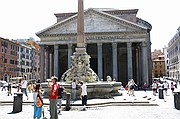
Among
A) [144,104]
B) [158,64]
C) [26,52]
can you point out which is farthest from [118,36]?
[158,64]

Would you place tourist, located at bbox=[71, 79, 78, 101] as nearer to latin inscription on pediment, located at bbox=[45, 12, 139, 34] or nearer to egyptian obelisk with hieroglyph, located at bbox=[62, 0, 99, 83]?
egyptian obelisk with hieroglyph, located at bbox=[62, 0, 99, 83]

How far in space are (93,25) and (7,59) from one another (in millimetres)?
28013

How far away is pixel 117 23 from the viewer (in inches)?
1420

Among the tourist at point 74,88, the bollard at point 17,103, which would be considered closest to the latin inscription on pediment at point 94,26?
the tourist at point 74,88

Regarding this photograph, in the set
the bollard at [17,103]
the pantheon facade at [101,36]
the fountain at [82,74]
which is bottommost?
the bollard at [17,103]

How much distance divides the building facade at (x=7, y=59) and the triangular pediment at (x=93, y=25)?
1910 centimetres

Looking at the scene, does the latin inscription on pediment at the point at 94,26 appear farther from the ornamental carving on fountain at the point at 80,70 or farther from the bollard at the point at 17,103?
the bollard at the point at 17,103

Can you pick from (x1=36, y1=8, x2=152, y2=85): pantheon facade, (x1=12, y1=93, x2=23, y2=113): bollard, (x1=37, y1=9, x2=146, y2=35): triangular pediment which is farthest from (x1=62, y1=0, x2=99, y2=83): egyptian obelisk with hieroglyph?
(x1=37, y1=9, x2=146, y2=35): triangular pediment

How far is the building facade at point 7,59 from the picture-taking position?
5184 centimetres

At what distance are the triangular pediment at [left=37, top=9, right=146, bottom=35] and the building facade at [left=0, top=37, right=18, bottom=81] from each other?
19.1 m

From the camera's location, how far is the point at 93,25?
36.9 m

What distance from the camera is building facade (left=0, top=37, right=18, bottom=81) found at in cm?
5184

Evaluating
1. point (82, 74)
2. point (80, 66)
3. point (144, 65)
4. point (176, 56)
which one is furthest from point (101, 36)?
point (176, 56)

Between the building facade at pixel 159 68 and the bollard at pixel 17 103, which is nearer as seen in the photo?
A: the bollard at pixel 17 103
